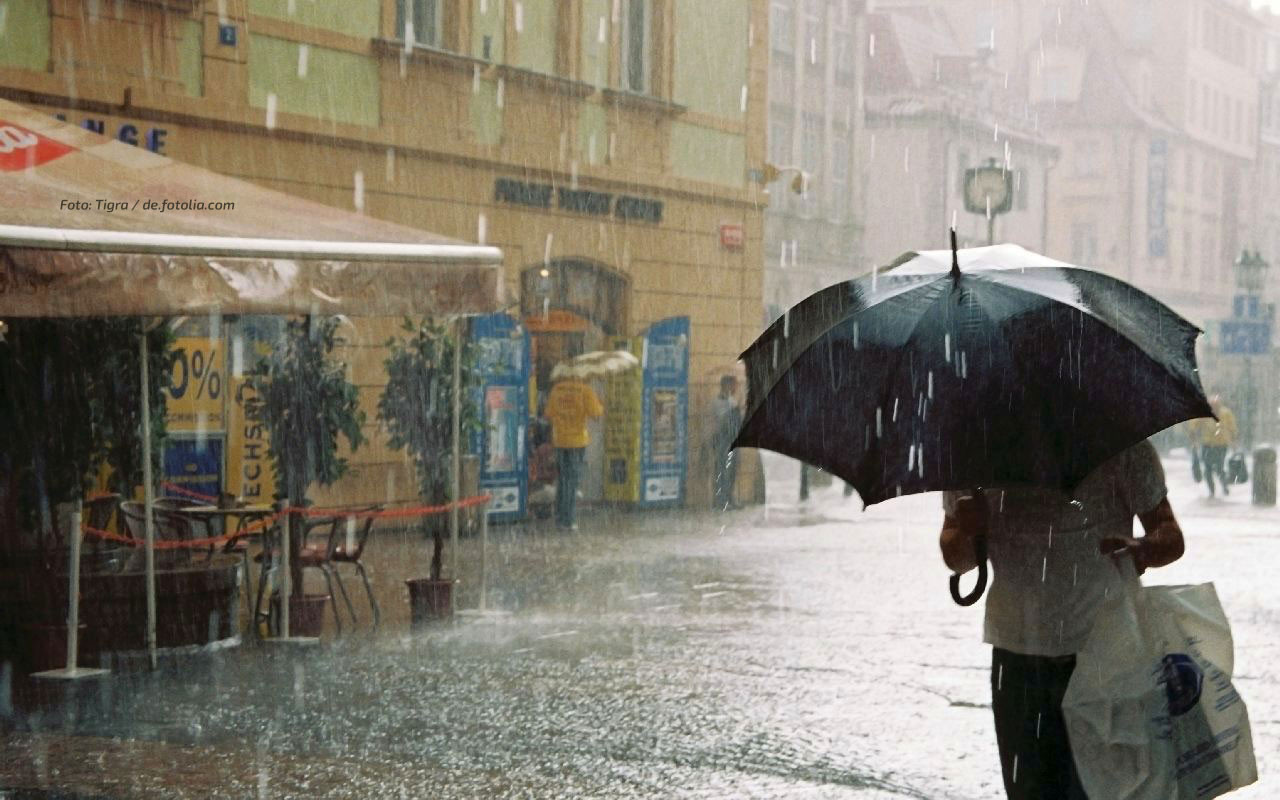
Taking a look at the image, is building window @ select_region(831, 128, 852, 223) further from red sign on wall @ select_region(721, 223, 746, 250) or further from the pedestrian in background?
the pedestrian in background

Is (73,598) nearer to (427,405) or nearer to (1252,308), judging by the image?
(427,405)

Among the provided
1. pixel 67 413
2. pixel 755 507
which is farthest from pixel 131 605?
pixel 755 507

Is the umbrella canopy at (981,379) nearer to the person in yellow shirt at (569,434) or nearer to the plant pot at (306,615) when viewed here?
the plant pot at (306,615)

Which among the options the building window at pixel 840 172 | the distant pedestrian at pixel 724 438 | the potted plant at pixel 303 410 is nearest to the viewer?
the potted plant at pixel 303 410

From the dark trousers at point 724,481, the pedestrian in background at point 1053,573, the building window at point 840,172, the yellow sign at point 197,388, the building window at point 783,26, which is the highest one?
the building window at point 783,26

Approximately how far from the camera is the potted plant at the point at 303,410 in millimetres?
10766

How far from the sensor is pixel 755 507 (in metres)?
22.8

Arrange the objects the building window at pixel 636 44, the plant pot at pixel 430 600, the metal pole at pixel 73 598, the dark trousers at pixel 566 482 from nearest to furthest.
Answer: the metal pole at pixel 73 598
the plant pot at pixel 430 600
the dark trousers at pixel 566 482
the building window at pixel 636 44

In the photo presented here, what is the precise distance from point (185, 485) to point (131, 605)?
4617 mm

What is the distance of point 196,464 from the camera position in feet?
47.1

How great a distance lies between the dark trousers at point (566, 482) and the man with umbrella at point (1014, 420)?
13.9 m

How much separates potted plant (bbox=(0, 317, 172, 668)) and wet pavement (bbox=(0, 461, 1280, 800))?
730mm

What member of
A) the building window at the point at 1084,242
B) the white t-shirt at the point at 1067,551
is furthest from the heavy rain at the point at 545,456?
the building window at the point at 1084,242

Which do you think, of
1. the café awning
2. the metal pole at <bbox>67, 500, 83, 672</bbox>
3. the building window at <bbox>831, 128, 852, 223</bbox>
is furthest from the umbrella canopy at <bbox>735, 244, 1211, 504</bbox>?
the building window at <bbox>831, 128, 852, 223</bbox>
